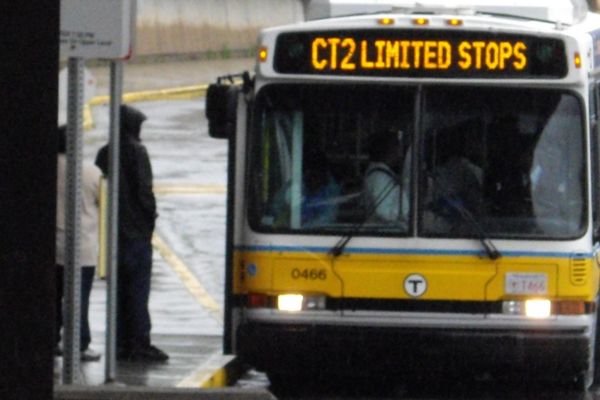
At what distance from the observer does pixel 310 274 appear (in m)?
11.8

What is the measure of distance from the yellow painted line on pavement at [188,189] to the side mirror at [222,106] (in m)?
13.6

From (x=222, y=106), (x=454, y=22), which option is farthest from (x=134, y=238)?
(x=454, y=22)

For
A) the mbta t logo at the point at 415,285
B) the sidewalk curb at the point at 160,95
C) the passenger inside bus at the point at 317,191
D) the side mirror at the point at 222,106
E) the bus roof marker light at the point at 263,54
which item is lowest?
the sidewalk curb at the point at 160,95

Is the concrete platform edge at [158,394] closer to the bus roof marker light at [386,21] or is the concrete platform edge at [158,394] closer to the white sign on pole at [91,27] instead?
the white sign on pole at [91,27]

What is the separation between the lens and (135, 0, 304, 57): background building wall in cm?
4312

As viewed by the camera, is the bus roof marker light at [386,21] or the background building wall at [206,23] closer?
the bus roof marker light at [386,21]

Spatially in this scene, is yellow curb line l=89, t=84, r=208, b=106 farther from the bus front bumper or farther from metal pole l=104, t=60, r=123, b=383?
metal pole l=104, t=60, r=123, b=383

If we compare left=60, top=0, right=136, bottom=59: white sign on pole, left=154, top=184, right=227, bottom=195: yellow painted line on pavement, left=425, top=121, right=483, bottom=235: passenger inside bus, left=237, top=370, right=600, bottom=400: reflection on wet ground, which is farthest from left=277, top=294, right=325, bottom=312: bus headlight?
left=154, top=184, right=227, bottom=195: yellow painted line on pavement

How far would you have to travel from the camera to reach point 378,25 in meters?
11.8

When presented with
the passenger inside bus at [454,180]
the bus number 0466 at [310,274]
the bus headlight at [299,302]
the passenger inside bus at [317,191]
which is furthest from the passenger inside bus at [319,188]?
the passenger inside bus at [454,180]

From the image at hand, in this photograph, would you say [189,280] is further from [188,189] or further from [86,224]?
[188,189]

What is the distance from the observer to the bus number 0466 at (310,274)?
11742 mm

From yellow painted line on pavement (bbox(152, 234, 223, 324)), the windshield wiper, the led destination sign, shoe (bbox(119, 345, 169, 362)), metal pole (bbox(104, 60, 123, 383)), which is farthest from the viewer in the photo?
yellow painted line on pavement (bbox(152, 234, 223, 324))

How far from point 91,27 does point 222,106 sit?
229 cm
